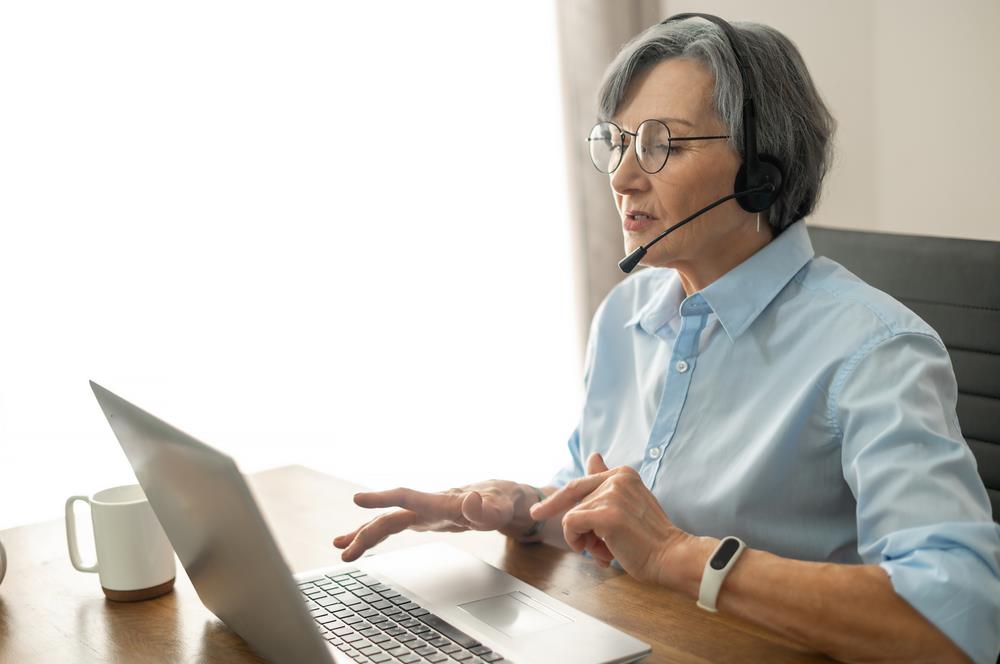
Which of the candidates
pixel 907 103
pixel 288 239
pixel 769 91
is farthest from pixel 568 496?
pixel 907 103

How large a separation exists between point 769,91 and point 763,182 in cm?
11

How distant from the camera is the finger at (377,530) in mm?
1195

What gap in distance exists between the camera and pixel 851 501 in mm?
1190

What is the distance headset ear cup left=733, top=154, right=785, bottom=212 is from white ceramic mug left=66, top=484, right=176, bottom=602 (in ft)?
2.51

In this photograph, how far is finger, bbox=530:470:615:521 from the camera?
1.09 metres

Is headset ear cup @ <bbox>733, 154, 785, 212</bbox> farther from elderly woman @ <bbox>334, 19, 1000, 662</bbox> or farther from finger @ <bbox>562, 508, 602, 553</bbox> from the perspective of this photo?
finger @ <bbox>562, 508, 602, 553</bbox>

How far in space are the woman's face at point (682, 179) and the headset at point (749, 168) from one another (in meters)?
0.01

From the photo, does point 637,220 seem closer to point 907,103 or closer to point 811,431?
point 811,431

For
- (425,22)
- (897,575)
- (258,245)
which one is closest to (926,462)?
(897,575)

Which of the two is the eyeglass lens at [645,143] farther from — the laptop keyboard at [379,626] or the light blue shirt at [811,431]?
the laptop keyboard at [379,626]

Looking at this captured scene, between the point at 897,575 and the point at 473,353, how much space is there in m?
1.85

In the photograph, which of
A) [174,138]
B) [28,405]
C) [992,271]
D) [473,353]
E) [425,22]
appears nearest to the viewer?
[992,271]

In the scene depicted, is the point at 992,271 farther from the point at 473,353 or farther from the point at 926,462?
the point at 473,353

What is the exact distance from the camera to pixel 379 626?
3.33ft
